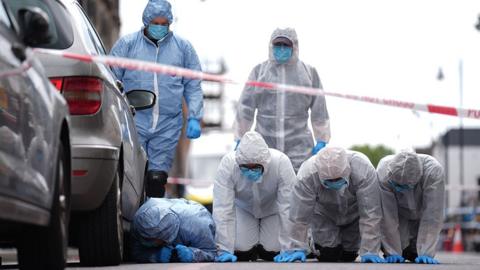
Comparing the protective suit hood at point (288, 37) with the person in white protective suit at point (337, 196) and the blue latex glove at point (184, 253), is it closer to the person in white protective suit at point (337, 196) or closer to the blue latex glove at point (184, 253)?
the person in white protective suit at point (337, 196)

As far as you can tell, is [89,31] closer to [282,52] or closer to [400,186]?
[400,186]

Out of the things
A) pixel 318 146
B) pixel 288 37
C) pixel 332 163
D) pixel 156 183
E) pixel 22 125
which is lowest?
pixel 156 183

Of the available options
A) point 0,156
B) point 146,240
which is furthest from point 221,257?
point 0,156

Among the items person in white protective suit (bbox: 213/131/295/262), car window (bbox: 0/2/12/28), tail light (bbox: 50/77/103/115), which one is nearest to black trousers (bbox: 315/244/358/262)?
person in white protective suit (bbox: 213/131/295/262)

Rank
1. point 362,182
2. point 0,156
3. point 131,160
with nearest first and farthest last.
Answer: point 0,156, point 131,160, point 362,182

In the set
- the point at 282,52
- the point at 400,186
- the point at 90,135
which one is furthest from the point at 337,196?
the point at 90,135

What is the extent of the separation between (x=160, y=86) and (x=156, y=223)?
216cm

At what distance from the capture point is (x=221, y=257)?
12.2 metres

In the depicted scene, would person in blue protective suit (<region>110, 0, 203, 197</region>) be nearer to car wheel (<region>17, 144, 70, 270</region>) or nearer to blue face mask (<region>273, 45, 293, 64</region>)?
blue face mask (<region>273, 45, 293, 64</region>)

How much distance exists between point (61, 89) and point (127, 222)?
2418mm

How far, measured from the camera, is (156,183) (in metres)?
12.9

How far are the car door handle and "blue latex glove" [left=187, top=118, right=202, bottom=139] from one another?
20.1ft

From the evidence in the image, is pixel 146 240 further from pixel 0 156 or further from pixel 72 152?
pixel 0 156

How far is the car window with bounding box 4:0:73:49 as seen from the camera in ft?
29.4
